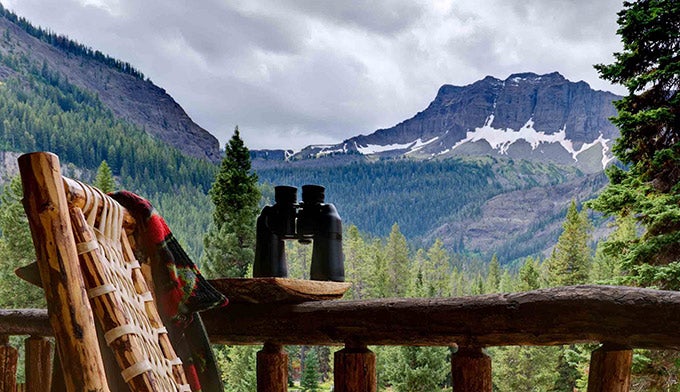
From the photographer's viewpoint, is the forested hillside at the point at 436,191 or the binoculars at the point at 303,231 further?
the forested hillside at the point at 436,191

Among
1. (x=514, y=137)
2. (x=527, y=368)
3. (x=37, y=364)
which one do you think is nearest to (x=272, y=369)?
(x=37, y=364)

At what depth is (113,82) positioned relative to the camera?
66438mm

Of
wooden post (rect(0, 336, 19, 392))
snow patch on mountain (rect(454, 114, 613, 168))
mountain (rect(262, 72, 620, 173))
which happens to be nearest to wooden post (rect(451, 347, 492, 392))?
wooden post (rect(0, 336, 19, 392))

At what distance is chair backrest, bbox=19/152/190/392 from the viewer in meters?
0.61

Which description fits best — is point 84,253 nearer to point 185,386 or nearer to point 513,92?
point 185,386

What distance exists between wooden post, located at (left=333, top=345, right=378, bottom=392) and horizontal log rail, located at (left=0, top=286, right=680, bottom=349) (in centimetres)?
2

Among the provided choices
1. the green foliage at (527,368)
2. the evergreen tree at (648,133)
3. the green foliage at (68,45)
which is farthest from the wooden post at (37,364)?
the green foliage at (68,45)

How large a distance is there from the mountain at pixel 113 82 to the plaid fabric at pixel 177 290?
57.9 meters

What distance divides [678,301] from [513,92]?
13185 cm

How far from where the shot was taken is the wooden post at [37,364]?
1.44 meters

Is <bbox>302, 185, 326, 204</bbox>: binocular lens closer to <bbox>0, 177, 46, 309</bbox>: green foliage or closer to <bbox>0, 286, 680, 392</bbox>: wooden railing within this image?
<bbox>0, 286, 680, 392</bbox>: wooden railing

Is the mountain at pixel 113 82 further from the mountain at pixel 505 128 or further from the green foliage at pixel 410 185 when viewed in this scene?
the mountain at pixel 505 128

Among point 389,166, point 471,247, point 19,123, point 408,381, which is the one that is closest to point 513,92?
point 389,166

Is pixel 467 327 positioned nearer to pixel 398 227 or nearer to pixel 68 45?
pixel 398 227
